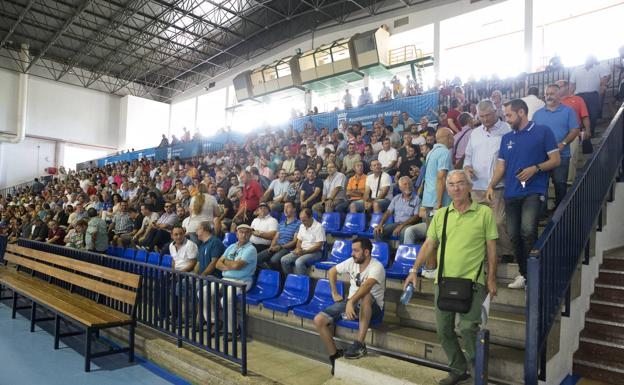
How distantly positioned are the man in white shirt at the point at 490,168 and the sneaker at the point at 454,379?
143 cm

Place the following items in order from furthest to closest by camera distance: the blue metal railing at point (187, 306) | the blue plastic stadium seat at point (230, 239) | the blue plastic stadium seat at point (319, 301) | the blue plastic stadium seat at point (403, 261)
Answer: the blue plastic stadium seat at point (230, 239)
the blue plastic stadium seat at point (403, 261)
the blue plastic stadium seat at point (319, 301)
the blue metal railing at point (187, 306)

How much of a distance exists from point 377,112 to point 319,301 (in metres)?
7.44

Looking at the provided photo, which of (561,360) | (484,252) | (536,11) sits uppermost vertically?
(536,11)

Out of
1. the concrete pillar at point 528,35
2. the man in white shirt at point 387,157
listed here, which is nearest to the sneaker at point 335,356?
the man in white shirt at point 387,157

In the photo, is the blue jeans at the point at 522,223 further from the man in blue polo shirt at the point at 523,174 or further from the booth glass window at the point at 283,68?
the booth glass window at the point at 283,68

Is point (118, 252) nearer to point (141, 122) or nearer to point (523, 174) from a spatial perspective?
point (523, 174)

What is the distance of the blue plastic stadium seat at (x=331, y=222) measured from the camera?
5906mm

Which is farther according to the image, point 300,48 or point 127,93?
point 127,93

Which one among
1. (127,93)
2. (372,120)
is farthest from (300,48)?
(127,93)

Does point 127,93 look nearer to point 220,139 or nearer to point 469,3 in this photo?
point 220,139

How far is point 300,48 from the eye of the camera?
18953 millimetres

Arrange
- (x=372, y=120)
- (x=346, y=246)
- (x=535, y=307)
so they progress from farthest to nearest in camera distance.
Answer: (x=372, y=120)
(x=346, y=246)
(x=535, y=307)

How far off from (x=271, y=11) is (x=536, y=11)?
10.4m

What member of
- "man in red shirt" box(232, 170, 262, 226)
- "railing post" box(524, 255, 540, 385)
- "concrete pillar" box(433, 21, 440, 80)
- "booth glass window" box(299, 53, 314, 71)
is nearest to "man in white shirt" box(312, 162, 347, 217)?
"man in red shirt" box(232, 170, 262, 226)
